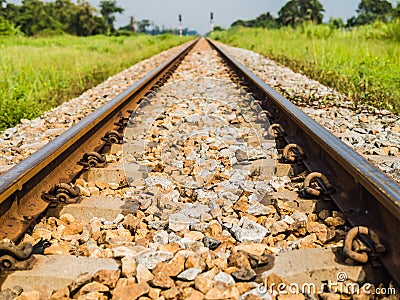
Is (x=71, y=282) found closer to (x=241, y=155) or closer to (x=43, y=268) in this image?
(x=43, y=268)

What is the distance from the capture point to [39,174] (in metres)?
2.40

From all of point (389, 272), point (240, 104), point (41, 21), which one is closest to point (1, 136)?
point (240, 104)

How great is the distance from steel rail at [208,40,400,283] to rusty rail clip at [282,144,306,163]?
0.06m

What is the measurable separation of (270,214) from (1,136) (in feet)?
9.20

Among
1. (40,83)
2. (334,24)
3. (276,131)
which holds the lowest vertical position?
(276,131)

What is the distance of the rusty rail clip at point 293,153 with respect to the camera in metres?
2.92

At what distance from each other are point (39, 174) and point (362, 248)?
1609 mm

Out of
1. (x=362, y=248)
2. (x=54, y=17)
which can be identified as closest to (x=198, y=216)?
(x=362, y=248)

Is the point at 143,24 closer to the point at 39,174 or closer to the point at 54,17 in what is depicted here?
the point at 54,17

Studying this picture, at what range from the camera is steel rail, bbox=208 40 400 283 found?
1737mm

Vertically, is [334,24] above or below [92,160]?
above

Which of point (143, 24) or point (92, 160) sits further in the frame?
point (143, 24)

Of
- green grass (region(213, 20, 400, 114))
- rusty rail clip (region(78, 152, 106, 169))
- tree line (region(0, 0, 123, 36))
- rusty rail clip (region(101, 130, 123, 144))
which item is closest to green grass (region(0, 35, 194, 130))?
rusty rail clip (region(101, 130, 123, 144))

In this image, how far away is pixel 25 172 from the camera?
7.30ft
